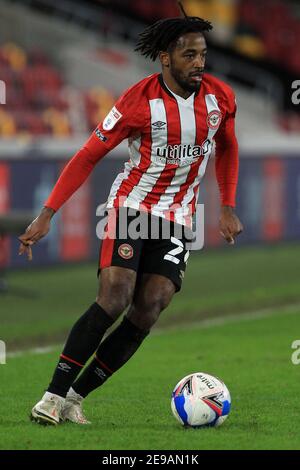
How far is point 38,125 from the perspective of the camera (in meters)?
18.5

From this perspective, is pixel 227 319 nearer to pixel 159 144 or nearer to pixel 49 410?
pixel 159 144

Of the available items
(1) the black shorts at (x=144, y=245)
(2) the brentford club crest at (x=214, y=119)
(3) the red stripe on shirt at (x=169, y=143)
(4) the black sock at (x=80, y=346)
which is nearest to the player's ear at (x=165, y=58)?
(3) the red stripe on shirt at (x=169, y=143)

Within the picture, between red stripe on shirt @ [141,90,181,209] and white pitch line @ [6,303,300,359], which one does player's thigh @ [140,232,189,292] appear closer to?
red stripe on shirt @ [141,90,181,209]

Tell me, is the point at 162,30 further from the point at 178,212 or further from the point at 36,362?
the point at 36,362

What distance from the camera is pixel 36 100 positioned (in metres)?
20.0


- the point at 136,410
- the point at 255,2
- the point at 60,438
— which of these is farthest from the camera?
the point at 255,2

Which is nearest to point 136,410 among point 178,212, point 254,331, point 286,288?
point 178,212

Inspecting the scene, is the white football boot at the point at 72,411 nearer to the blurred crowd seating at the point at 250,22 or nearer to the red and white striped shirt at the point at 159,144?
the red and white striped shirt at the point at 159,144

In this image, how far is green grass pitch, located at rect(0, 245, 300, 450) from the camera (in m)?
5.93

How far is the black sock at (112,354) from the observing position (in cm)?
636

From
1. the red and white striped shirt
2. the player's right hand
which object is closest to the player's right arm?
the red and white striped shirt

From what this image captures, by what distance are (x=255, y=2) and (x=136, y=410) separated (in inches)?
944

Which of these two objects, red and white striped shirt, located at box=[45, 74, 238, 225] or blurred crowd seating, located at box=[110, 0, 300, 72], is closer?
red and white striped shirt, located at box=[45, 74, 238, 225]

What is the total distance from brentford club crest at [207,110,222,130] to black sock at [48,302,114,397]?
1.20m
